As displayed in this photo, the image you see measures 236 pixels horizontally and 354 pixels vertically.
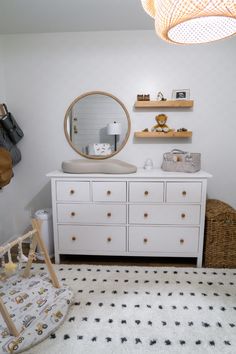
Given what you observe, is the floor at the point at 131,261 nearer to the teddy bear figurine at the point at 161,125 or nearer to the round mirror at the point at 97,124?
the round mirror at the point at 97,124

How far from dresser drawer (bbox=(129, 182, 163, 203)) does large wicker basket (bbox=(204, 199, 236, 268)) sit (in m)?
0.54

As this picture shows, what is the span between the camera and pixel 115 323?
4.96 ft

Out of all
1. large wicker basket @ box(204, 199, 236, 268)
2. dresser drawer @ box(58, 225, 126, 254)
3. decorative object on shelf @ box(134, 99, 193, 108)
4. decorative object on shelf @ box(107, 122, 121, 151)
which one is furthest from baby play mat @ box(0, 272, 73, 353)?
decorative object on shelf @ box(134, 99, 193, 108)

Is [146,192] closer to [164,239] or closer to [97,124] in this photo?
[164,239]

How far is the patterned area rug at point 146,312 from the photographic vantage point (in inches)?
53.1

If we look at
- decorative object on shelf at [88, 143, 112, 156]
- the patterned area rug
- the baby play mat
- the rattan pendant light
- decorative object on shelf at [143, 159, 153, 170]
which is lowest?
the patterned area rug

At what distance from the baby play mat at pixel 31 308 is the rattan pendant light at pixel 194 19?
5.89 feet

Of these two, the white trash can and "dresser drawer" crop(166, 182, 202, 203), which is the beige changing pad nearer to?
"dresser drawer" crop(166, 182, 202, 203)

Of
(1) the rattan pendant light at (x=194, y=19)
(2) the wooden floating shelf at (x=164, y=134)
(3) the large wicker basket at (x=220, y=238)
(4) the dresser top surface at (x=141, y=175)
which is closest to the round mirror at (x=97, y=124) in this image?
(2) the wooden floating shelf at (x=164, y=134)

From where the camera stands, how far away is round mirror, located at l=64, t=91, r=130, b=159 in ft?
8.26

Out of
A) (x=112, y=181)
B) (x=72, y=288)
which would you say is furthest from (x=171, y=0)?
(x=72, y=288)

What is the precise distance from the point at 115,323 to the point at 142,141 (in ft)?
5.97

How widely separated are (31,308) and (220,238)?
69.3 inches

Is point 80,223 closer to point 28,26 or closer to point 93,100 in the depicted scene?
point 93,100
